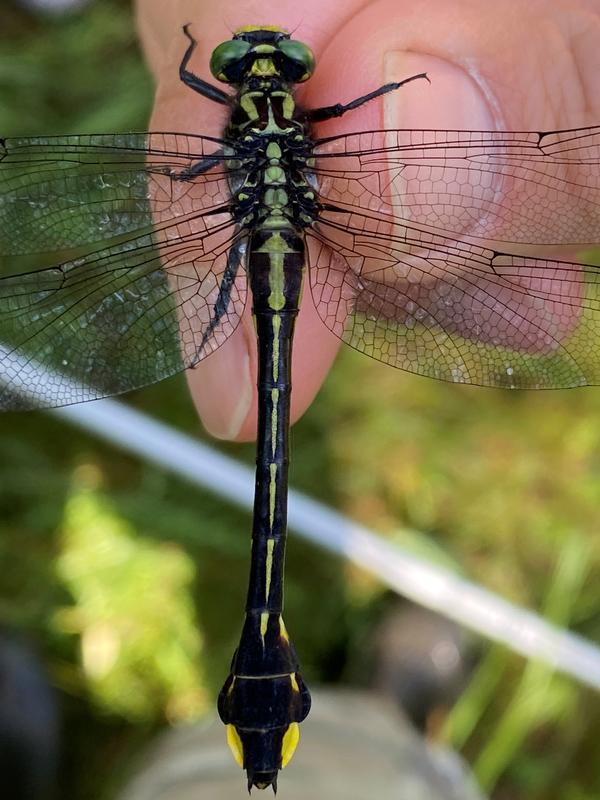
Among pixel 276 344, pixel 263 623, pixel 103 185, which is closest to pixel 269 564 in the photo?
pixel 263 623

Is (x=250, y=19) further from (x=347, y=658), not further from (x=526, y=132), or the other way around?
(x=347, y=658)

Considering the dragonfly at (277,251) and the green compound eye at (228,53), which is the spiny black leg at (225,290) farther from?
the green compound eye at (228,53)

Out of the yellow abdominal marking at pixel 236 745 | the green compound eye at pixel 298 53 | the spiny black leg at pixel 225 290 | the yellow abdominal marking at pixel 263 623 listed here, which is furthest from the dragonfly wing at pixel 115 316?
the yellow abdominal marking at pixel 236 745

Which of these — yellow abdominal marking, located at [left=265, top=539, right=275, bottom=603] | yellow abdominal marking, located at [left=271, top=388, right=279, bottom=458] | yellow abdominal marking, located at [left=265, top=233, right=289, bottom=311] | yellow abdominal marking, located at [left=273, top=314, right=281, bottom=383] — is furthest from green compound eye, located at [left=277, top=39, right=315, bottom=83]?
yellow abdominal marking, located at [left=265, top=539, right=275, bottom=603]

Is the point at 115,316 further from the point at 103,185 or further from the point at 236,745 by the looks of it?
the point at 236,745

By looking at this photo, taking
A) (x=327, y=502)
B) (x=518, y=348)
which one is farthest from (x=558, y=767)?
(x=518, y=348)

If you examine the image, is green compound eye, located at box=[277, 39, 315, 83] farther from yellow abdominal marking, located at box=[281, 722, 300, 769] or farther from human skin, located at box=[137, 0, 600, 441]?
yellow abdominal marking, located at box=[281, 722, 300, 769]
